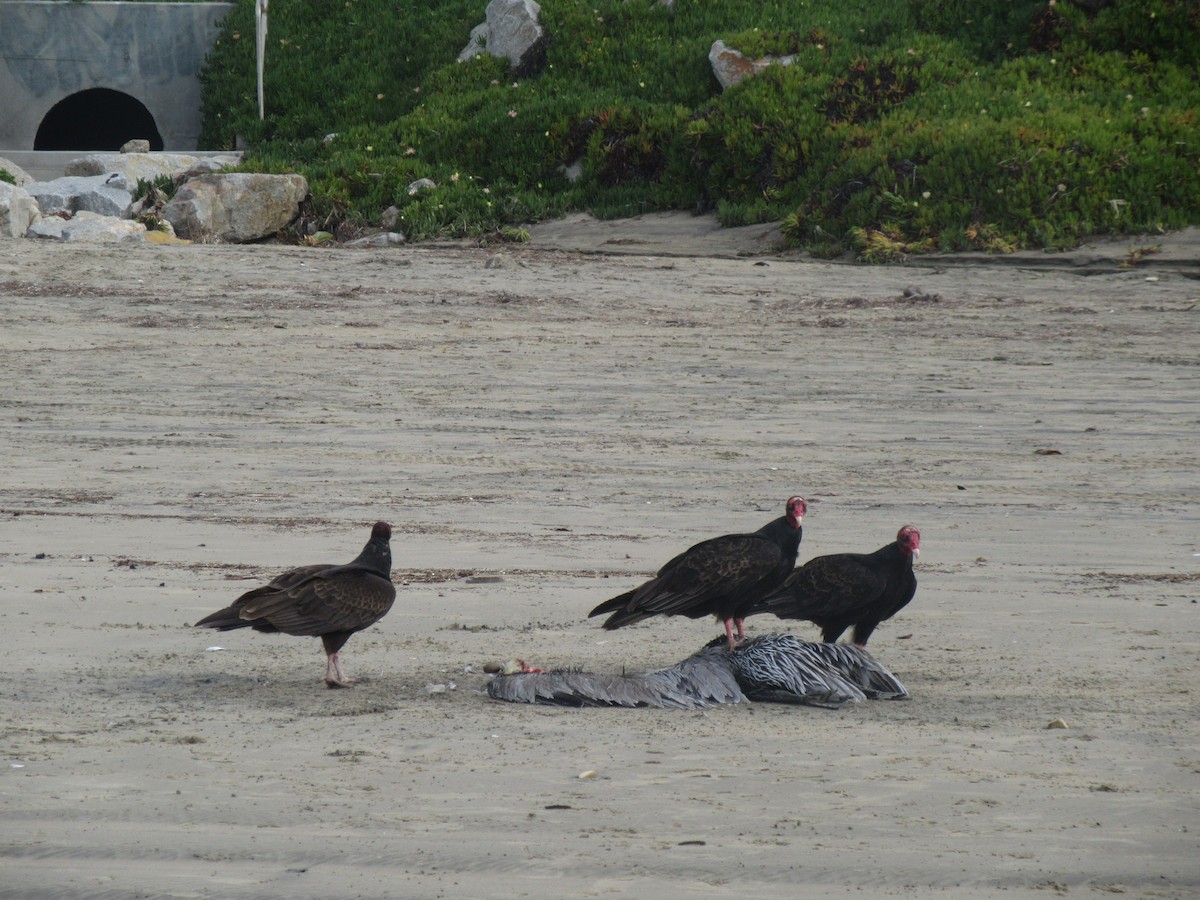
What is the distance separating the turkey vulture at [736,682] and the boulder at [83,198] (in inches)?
647

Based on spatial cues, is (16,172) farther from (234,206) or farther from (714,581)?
(714,581)

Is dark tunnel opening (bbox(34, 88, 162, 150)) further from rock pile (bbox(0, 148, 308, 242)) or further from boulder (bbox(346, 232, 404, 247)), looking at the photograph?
boulder (bbox(346, 232, 404, 247))

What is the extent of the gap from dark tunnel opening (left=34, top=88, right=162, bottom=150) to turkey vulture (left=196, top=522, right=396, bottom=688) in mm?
29080

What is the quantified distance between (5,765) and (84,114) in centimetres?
3094

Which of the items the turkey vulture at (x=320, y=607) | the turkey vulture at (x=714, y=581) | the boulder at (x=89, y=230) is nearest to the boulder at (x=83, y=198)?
the boulder at (x=89, y=230)

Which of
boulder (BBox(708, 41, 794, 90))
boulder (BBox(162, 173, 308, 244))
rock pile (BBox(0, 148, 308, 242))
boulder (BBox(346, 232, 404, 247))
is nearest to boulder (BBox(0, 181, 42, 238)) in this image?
rock pile (BBox(0, 148, 308, 242))

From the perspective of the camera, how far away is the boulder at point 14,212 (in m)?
16.5

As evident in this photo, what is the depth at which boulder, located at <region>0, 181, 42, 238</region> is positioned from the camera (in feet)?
54.2

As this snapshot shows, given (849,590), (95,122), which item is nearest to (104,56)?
(95,122)

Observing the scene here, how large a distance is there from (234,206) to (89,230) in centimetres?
248

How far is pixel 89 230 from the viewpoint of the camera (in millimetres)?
16688

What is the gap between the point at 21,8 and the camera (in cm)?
2770

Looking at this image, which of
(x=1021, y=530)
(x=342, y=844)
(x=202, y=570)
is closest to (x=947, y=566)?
(x=1021, y=530)

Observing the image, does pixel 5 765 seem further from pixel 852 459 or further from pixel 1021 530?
pixel 852 459
